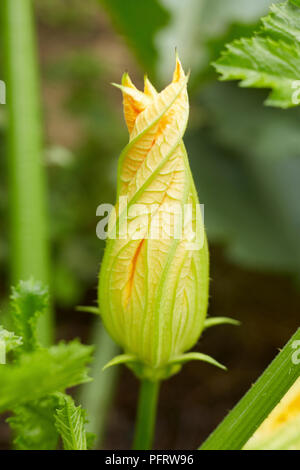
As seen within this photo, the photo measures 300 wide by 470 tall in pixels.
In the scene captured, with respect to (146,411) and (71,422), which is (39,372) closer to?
(71,422)

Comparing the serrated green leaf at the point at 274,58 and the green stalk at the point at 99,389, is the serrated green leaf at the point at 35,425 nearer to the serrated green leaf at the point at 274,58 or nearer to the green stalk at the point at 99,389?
the serrated green leaf at the point at 274,58

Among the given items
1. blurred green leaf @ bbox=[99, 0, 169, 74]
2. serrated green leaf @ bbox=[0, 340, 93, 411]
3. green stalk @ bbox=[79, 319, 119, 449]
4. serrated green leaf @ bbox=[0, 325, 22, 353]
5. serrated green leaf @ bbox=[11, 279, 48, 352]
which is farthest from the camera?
blurred green leaf @ bbox=[99, 0, 169, 74]

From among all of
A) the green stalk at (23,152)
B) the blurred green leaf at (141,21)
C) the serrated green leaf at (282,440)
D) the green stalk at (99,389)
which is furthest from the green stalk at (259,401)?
the blurred green leaf at (141,21)

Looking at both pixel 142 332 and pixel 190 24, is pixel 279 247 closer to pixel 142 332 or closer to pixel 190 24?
pixel 190 24

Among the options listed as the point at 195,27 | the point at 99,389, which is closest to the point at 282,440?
the point at 99,389

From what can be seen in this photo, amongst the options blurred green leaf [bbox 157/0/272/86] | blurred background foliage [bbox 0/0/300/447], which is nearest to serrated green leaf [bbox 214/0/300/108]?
blurred background foliage [bbox 0/0/300/447]

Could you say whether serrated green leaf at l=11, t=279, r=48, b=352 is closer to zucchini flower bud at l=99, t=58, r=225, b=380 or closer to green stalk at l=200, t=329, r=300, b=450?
zucchini flower bud at l=99, t=58, r=225, b=380
